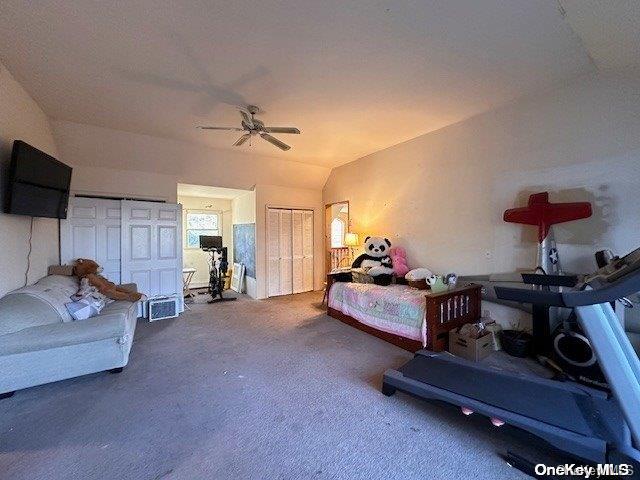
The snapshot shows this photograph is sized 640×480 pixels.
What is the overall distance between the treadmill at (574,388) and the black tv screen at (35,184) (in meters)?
3.71

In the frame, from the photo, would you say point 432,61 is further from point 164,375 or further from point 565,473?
point 164,375

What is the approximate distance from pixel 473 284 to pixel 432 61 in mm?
2571

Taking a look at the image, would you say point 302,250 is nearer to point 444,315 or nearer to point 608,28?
point 444,315

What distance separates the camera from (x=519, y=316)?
3.15 m

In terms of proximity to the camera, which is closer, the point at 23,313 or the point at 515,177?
the point at 23,313

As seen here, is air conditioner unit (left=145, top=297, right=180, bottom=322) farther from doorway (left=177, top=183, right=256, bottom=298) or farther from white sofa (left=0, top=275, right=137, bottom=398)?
doorway (left=177, top=183, right=256, bottom=298)

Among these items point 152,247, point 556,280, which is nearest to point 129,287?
point 152,247

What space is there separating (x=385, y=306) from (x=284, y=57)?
2.87m

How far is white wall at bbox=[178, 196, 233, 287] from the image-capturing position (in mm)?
6648

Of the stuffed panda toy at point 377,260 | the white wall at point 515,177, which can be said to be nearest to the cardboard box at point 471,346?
the white wall at point 515,177

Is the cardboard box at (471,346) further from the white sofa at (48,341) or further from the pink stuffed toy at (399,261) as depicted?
the white sofa at (48,341)

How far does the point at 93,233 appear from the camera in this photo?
13.4 ft

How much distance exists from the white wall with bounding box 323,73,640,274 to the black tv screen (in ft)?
14.7

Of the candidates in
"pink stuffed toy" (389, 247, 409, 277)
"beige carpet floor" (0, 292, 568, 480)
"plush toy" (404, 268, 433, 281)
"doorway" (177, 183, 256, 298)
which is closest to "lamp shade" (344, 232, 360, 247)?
"pink stuffed toy" (389, 247, 409, 277)
